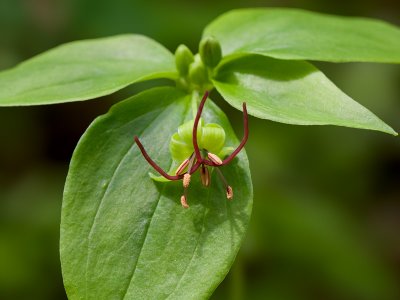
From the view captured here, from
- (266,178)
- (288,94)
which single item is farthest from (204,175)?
(266,178)

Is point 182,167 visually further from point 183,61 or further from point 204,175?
point 183,61

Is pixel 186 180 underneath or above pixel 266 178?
above

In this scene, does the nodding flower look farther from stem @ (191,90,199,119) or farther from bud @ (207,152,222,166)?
stem @ (191,90,199,119)

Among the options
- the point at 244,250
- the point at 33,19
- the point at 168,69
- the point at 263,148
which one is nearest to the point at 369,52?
the point at 168,69

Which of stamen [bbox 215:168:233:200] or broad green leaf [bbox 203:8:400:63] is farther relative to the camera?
broad green leaf [bbox 203:8:400:63]

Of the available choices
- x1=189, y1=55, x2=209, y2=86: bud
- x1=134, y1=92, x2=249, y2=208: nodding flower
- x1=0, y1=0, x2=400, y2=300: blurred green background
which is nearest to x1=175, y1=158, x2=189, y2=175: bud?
x1=134, y1=92, x2=249, y2=208: nodding flower

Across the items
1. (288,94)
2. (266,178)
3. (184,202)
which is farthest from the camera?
(266,178)
